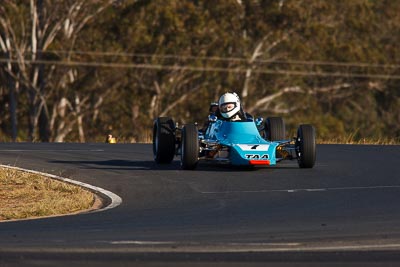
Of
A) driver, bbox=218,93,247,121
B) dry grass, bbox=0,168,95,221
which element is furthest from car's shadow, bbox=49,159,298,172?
dry grass, bbox=0,168,95,221

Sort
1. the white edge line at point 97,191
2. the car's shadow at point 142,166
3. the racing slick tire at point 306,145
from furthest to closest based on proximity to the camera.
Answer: the car's shadow at point 142,166, the racing slick tire at point 306,145, the white edge line at point 97,191

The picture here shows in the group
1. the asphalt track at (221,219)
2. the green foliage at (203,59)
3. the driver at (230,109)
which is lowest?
the asphalt track at (221,219)

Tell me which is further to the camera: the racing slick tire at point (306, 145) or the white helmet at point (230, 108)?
the white helmet at point (230, 108)

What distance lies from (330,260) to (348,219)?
291 cm

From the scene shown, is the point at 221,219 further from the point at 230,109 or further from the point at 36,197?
the point at 230,109

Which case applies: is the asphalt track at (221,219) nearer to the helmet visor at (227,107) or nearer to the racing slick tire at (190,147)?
the racing slick tire at (190,147)

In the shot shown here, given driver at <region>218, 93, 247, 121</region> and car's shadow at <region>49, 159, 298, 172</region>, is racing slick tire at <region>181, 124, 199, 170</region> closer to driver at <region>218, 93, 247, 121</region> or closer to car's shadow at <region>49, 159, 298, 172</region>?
car's shadow at <region>49, 159, 298, 172</region>

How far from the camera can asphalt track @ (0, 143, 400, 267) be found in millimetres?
9344

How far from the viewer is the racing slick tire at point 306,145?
18.4 meters

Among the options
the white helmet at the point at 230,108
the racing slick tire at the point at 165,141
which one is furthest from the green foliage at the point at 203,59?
the white helmet at the point at 230,108

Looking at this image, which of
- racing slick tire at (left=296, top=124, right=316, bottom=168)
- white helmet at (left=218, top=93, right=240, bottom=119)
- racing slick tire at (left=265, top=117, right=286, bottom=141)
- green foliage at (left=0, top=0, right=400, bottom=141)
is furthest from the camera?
green foliage at (left=0, top=0, right=400, bottom=141)

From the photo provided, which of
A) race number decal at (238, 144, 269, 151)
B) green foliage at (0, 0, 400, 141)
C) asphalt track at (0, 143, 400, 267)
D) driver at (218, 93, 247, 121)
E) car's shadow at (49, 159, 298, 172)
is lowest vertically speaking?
asphalt track at (0, 143, 400, 267)

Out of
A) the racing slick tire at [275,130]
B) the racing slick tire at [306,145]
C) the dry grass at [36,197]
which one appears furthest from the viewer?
the racing slick tire at [275,130]

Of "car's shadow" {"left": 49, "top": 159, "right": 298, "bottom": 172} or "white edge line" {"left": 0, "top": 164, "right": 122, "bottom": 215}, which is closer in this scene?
"white edge line" {"left": 0, "top": 164, "right": 122, "bottom": 215}
